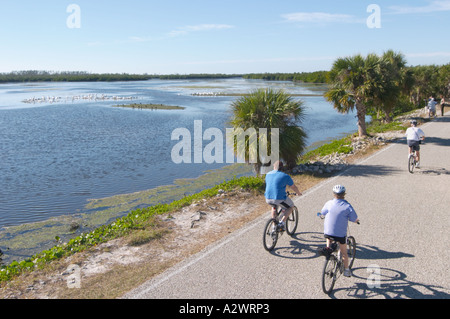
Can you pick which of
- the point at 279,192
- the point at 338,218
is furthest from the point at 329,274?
the point at 279,192

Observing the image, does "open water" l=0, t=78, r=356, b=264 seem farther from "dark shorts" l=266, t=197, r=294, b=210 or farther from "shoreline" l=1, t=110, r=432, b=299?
"dark shorts" l=266, t=197, r=294, b=210

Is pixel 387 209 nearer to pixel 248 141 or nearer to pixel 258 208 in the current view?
pixel 258 208

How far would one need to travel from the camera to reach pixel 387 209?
1036cm

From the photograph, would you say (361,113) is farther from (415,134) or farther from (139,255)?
(139,255)

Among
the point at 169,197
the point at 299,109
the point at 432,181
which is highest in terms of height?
the point at 299,109

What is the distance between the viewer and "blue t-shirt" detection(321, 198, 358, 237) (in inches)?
244

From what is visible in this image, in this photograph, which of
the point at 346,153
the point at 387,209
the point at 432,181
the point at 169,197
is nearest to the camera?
the point at 387,209

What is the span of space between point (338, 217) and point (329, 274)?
36.8 inches

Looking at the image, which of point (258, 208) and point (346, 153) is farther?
point (346, 153)

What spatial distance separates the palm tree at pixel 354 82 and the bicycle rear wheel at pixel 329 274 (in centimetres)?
1631

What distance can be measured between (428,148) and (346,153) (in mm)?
4300

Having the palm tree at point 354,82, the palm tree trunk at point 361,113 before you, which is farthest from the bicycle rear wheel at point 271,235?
the palm tree trunk at point 361,113
